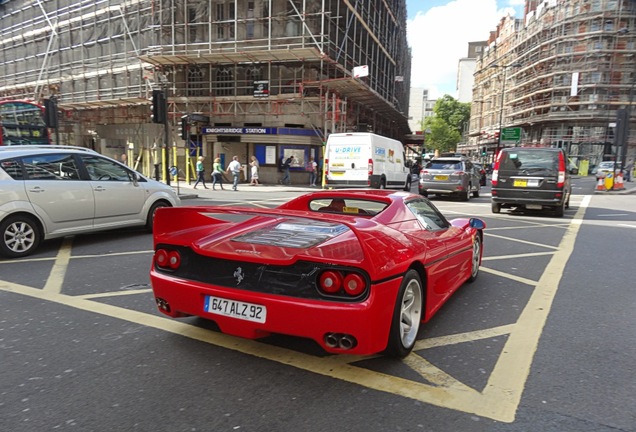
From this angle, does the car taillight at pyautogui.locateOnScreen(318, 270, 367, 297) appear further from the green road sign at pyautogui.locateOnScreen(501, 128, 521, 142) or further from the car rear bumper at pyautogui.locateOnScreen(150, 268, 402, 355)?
the green road sign at pyautogui.locateOnScreen(501, 128, 521, 142)

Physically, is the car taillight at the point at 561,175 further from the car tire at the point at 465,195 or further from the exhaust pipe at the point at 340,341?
the exhaust pipe at the point at 340,341

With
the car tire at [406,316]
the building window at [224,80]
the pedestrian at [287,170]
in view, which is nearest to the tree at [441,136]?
the building window at [224,80]

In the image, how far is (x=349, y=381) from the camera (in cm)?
287

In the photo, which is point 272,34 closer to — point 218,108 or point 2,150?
point 218,108

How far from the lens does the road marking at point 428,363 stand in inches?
106

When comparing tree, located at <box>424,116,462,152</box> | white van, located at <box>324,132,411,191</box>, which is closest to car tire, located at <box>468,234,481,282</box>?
white van, located at <box>324,132,411,191</box>

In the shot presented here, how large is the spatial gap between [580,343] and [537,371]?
2.58 ft

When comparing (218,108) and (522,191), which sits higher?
(218,108)

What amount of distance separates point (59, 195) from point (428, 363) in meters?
6.04

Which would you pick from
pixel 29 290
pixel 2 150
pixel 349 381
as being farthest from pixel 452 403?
pixel 2 150

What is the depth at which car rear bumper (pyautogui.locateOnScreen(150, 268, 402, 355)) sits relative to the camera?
2.67 metres

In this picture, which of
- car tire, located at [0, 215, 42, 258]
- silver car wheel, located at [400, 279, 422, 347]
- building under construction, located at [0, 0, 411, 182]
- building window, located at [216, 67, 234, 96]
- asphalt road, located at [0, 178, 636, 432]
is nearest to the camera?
asphalt road, located at [0, 178, 636, 432]

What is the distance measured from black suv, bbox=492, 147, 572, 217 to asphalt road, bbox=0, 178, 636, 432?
7154 millimetres

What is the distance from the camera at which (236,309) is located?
293 centimetres
